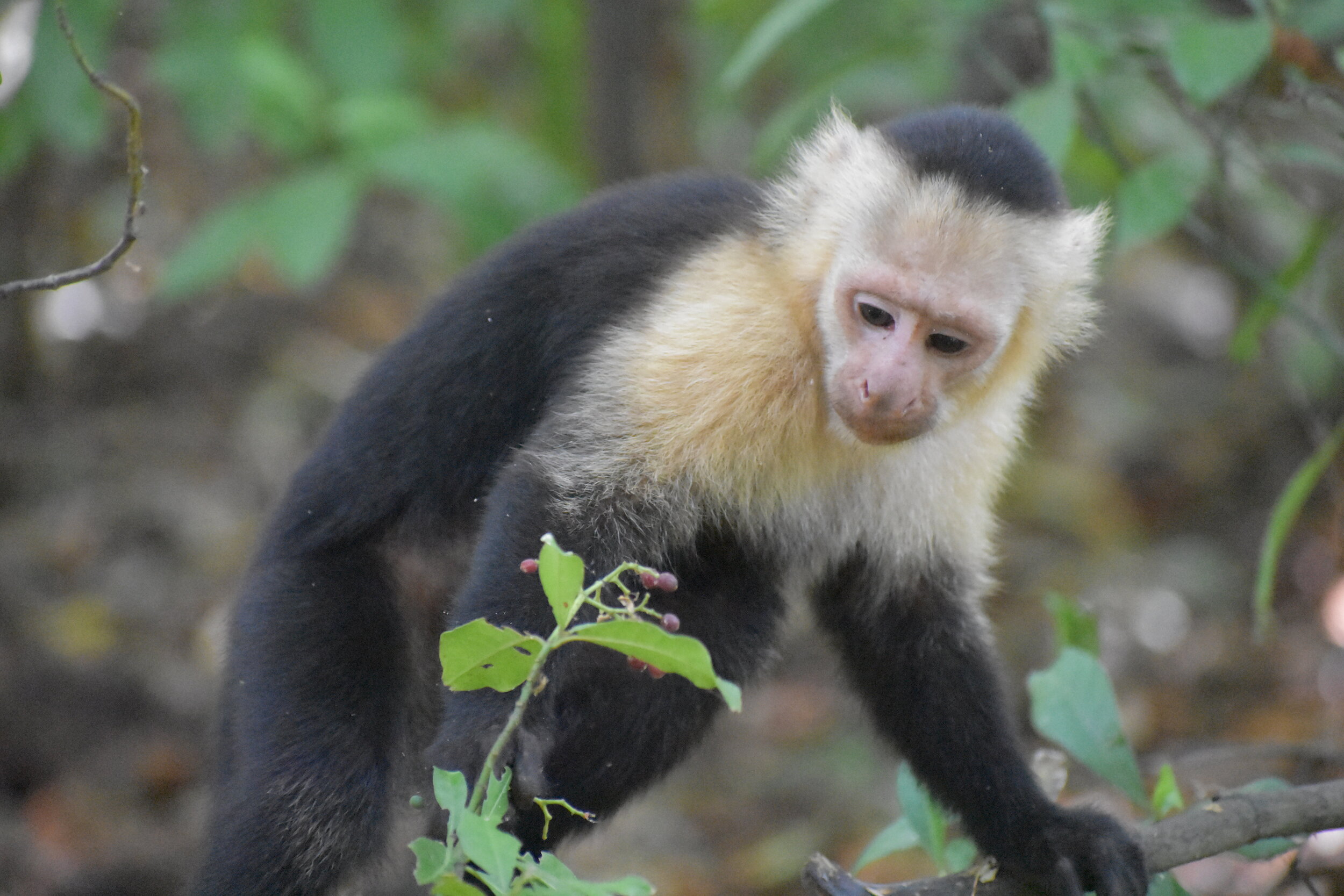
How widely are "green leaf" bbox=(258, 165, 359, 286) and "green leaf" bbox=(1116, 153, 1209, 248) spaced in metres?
3.24

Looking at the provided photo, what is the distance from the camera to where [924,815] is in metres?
3.84

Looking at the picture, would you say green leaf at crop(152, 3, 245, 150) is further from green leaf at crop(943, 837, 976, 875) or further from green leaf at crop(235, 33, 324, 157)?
green leaf at crop(943, 837, 976, 875)

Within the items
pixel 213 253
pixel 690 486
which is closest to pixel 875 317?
pixel 690 486

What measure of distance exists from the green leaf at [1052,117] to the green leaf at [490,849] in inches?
111

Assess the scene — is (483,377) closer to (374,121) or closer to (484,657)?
(484,657)

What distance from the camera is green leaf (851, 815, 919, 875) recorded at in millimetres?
3887

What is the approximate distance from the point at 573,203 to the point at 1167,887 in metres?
4.12

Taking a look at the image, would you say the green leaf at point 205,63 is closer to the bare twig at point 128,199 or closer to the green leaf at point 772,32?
the green leaf at point 772,32

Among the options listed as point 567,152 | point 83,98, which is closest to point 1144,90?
point 567,152

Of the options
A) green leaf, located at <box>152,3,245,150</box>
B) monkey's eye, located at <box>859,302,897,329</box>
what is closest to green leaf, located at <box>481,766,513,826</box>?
monkey's eye, located at <box>859,302,897,329</box>

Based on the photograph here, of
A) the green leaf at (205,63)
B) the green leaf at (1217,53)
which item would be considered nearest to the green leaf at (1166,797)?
the green leaf at (1217,53)

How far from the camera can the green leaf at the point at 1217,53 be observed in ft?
12.5

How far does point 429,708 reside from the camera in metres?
3.98

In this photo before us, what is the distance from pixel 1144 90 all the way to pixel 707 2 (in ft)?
6.98
